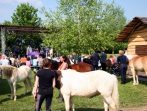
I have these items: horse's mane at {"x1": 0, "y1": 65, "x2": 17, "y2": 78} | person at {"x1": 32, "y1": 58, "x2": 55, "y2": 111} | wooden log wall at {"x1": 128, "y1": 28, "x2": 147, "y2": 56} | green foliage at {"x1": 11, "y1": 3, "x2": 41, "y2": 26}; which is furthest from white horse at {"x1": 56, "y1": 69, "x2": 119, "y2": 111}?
green foliage at {"x1": 11, "y1": 3, "x2": 41, "y2": 26}

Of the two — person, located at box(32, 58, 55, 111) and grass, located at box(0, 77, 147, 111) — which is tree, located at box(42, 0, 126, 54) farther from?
person, located at box(32, 58, 55, 111)

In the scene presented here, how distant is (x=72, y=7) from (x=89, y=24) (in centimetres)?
205

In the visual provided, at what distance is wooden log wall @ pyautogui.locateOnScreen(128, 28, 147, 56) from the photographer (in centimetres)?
1606

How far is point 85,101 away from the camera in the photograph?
32.5 ft

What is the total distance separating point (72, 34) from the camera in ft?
57.8

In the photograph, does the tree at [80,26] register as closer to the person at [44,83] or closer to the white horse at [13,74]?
the white horse at [13,74]

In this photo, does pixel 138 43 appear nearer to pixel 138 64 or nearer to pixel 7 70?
pixel 138 64

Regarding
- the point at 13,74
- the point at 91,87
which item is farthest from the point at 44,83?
the point at 13,74

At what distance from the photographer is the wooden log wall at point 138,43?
52.7 feet

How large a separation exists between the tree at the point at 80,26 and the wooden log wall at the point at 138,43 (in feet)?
6.58

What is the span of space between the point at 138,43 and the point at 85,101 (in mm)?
8473

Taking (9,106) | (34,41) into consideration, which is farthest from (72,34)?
(34,41)

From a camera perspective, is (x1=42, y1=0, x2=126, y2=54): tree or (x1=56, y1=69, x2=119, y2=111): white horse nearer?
(x1=56, y1=69, x2=119, y2=111): white horse

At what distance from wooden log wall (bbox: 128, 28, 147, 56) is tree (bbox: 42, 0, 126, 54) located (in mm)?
2004
